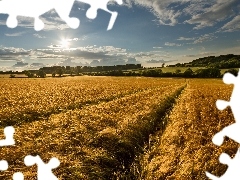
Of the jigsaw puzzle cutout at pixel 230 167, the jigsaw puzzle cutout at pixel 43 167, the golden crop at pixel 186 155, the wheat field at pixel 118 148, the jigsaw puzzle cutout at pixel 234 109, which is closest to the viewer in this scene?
the jigsaw puzzle cutout at pixel 43 167

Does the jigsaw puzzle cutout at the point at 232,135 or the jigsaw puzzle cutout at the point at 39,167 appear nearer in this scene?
the jigsaw puzzle cutout at the point at 39,167

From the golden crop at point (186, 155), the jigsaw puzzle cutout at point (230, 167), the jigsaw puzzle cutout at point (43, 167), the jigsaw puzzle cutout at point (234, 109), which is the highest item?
the jigsaw puzzle cutout at point (234, 109)

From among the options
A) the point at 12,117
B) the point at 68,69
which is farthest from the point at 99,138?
the point at 68,69

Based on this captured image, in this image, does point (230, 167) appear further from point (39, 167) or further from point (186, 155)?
point (39, 167)

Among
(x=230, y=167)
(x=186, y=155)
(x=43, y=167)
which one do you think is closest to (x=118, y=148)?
(x=186, y=155)

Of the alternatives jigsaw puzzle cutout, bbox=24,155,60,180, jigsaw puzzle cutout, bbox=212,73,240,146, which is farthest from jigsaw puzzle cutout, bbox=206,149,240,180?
jigsaw puzzle cutout, bbox=24,155,60,180

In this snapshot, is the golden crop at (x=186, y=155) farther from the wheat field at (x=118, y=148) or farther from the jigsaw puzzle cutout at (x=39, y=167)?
the jigsaw puzzle cutout at (x=39, y=167)

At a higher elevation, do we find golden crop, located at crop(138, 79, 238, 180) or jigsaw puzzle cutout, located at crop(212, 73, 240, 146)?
jigsaw puzzle cutout, located at crop(212, 73, 240, 146)

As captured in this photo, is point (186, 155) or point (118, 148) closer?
point (186, 155)

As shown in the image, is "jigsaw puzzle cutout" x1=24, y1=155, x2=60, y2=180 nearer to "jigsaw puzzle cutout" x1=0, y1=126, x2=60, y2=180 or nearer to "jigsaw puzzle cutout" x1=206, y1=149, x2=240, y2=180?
"jigsaw puzzle cutout" x1=0, y1=126, x2=60, y2=180

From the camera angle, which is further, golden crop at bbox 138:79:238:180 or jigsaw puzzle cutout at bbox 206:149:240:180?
golden crop at bbox 138:79:238:180

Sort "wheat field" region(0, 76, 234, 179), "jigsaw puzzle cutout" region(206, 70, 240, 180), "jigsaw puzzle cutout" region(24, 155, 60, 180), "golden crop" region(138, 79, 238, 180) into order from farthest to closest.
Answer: "wheat field" region(0, 76, 234, 179)
"golden crop" region(138, 79, 238, 180)
"jigsaw puzzle cutout" region(206, 70, 240, 180)
"jigsaw puzzle cutout" region(24, 155, 60, 180)

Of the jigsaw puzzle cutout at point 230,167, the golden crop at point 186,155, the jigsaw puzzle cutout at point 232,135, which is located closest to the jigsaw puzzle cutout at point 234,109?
the jigsaw puzzle cutout at point 232,135

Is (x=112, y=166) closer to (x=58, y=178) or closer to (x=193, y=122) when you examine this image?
(x=58, y=178)
